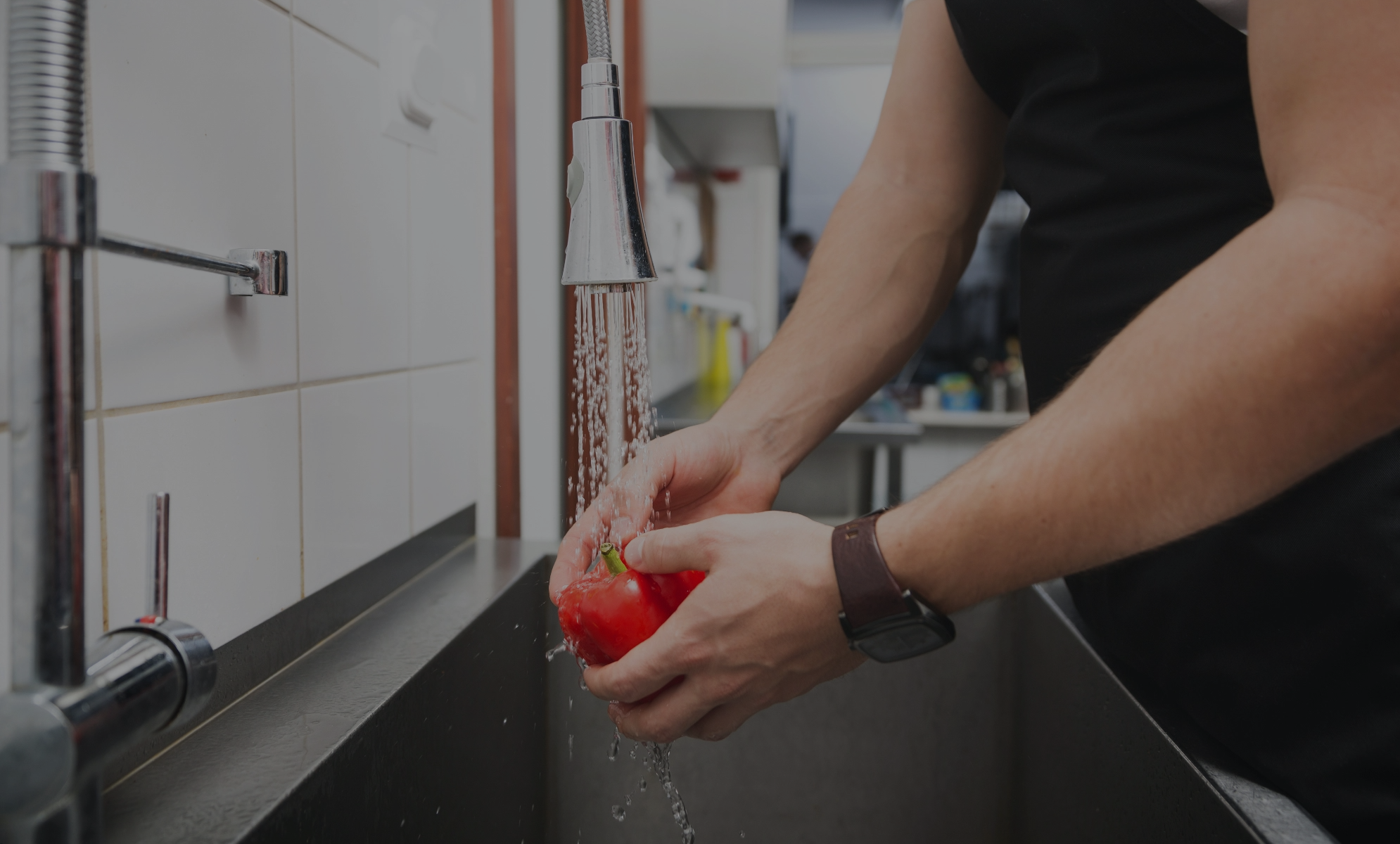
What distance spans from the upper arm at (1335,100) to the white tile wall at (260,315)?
59 cm

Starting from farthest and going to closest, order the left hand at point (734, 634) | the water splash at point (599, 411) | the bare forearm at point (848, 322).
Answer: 1. the water splash at point (599, 411)
2. the bare forearm at point (848, 322)
3. the left hand at point (734, 634)

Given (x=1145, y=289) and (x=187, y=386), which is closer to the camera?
(x=187, y=386)

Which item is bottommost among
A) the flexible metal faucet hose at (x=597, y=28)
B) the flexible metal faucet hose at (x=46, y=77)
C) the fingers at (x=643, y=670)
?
the fingers at (x=643, y=670)

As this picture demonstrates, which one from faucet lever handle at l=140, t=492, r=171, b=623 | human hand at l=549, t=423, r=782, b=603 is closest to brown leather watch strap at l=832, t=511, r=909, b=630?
human hand at l=549, t=423, r=782, b=603

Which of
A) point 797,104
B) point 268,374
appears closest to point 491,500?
point 268,374

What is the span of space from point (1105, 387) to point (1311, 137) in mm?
150

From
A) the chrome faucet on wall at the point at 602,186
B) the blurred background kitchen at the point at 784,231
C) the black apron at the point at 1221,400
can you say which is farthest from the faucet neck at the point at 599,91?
the blurred background kitchen at the point at 784,231

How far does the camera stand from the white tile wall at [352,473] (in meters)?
0.71

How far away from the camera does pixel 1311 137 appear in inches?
18.1

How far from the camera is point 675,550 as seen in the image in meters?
0.61

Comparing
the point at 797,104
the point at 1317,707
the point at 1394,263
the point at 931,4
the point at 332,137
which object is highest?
the point at 797,104

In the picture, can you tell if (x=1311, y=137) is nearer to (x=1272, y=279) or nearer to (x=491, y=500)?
(x=1272, y=279)

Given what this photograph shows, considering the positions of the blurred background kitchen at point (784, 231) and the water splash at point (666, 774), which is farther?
the blurred background kitchen at point (784, 231)

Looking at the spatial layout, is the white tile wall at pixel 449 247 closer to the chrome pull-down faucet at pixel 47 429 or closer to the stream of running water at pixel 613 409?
the stream of running water at pixel 613 409
